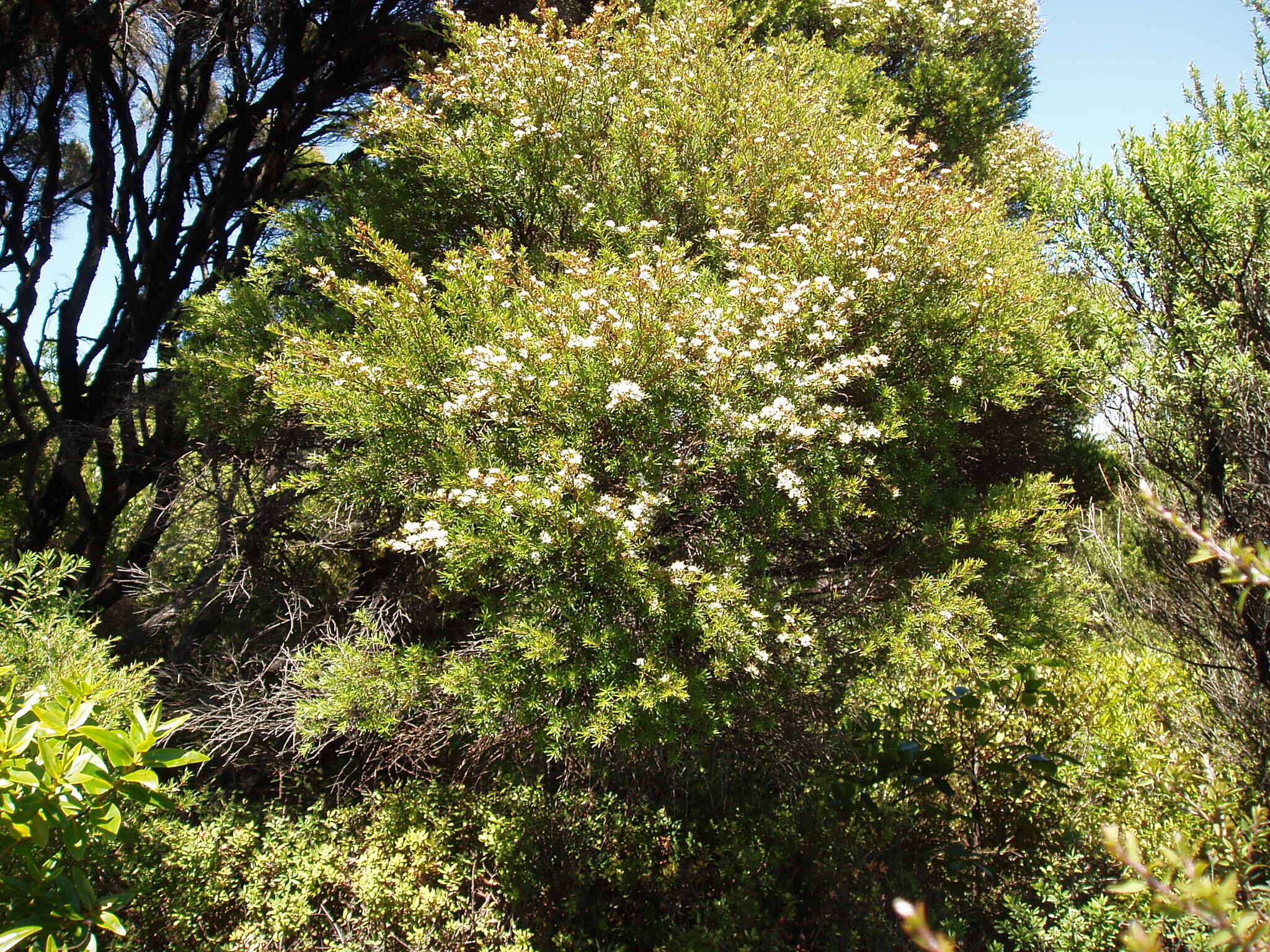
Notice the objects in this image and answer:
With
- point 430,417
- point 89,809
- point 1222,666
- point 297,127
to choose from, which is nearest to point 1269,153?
point 1222,666

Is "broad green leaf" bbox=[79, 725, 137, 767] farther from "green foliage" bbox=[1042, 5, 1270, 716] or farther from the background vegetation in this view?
"green foliage" bbox=[1042, 5, 1270, 716]

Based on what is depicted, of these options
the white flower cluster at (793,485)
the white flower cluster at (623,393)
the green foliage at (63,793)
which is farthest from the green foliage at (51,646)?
the white flower cluster at (793,485)

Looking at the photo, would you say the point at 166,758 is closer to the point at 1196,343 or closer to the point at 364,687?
the point at 364,687

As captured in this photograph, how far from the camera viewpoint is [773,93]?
→ 515cm

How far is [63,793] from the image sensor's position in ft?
6.21

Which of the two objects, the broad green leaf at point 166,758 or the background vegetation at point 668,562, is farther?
the background vegetation at point 668,562

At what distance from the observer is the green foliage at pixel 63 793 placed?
5.93ft

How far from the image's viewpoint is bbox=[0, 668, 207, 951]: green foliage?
1807 millimetres

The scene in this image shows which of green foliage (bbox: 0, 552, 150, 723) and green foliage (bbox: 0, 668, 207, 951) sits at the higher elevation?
green foliage (bbox: 0, 552, 150, 723)

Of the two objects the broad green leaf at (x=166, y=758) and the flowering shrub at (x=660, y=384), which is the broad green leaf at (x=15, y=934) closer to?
the broad green leaf at (x=166, y=758)

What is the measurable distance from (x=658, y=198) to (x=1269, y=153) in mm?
3132

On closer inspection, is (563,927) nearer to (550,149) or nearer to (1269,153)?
(550,149)

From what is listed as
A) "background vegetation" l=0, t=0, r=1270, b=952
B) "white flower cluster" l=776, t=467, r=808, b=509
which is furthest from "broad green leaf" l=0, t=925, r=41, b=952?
"white flower cluster" l=776, t=467, r=808, b=509

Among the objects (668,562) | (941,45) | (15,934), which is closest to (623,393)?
(668,562)
